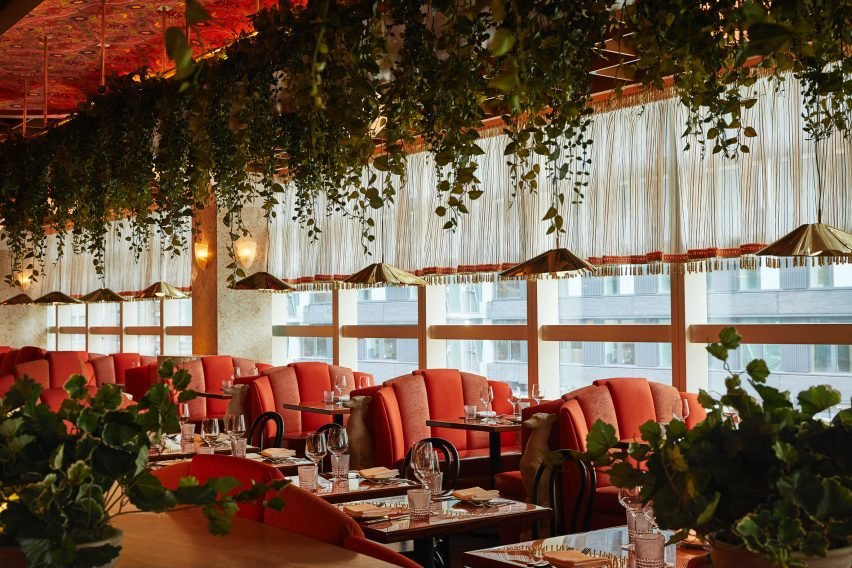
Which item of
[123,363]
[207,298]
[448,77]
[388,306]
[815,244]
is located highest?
→ [448,77]

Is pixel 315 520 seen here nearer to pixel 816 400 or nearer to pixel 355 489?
pixel 816 400

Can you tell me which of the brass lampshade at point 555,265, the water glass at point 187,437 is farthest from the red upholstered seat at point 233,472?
the brass lampshade at point 555,265

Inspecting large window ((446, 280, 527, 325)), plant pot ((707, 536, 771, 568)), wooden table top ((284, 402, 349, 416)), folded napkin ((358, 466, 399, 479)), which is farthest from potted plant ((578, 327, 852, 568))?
large window ((446, 280, 527, 325))

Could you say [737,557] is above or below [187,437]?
above

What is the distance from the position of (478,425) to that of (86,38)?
14.5ft

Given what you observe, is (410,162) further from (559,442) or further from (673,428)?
(673,428)

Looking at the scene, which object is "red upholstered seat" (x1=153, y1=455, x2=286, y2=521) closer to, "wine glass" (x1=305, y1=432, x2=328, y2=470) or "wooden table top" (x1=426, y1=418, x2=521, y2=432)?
"wine glass" (x1=305, y1=432, x2=328, y2=470)

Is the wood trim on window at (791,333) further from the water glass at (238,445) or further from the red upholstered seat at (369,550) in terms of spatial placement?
the red upholstered seat at (369,550)

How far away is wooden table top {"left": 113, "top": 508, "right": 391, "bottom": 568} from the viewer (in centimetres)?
174

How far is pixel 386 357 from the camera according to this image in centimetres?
1061

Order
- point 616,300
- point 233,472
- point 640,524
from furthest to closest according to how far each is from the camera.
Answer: point 616,300 < point 640,524 < point 233,472

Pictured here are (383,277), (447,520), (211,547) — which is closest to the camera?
(211,547)

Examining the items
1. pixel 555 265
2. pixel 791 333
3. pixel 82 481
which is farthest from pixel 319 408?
pixel 82 481

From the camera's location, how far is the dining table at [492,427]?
6750 millimetres
